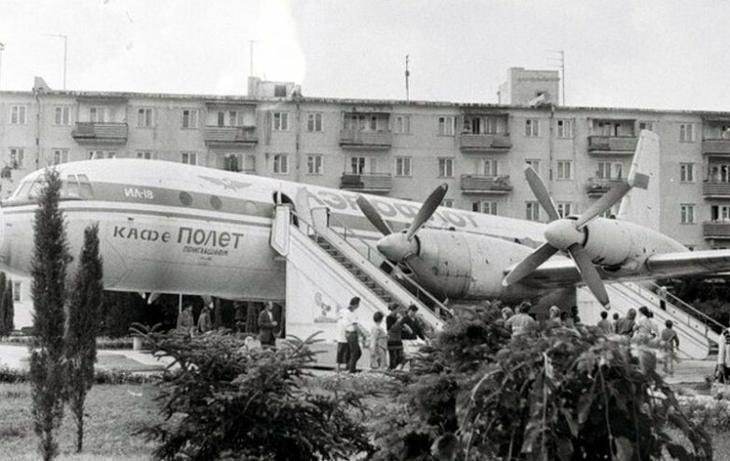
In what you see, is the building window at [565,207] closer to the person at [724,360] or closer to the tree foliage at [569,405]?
the person at [724,360]

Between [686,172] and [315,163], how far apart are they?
25644 mm

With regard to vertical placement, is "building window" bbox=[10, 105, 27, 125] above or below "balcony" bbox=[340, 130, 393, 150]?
above

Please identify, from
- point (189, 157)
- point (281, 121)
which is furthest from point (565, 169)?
point (189, 157)

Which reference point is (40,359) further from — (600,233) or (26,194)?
(600,233)

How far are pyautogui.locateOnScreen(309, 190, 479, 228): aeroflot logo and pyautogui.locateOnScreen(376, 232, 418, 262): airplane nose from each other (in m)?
3.03

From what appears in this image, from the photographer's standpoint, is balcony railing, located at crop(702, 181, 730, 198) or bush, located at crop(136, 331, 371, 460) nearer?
bush, located at crop(136, 331, 371, 460)

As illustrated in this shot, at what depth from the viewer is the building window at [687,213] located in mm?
62094

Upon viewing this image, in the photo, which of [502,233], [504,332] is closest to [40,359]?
[504,332]

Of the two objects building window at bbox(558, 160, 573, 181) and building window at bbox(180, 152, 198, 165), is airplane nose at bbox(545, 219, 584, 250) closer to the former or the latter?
building window at bbox(180, 152, 198, 165)

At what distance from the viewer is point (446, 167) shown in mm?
59562

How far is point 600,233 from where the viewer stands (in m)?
23.1

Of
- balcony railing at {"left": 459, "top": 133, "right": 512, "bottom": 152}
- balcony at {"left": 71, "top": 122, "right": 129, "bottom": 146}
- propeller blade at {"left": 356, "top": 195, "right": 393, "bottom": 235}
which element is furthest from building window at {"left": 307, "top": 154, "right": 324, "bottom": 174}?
propeller blade at {"left": 356, "top": 195, "right": 393, "bottom": 235}

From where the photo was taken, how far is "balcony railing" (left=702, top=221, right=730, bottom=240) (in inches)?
2434

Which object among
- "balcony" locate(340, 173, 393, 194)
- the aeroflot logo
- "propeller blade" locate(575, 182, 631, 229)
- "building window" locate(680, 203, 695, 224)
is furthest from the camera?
"building window" locate(680, 203, 695, 224)
